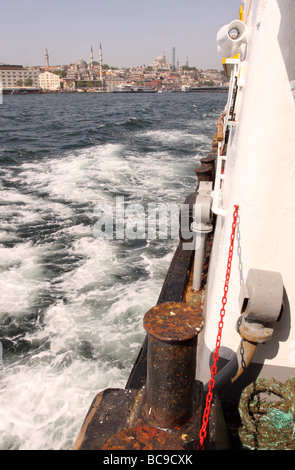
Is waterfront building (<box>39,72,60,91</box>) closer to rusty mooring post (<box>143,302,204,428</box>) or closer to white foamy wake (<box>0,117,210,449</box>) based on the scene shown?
white foamy wake (<box>0,117,210,449</box>)

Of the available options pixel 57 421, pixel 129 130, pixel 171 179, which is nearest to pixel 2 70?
pixel 129 130

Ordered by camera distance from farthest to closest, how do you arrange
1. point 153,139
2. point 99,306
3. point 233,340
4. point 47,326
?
point 153,139
point 99,306
point 47,326
point 233,340

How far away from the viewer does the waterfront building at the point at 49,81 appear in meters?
167

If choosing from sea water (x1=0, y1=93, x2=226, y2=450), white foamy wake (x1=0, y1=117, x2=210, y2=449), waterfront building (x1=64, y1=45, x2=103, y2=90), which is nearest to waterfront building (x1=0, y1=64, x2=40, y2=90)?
waterfront building (x1=64, y1=45, x2=103, y2=90)

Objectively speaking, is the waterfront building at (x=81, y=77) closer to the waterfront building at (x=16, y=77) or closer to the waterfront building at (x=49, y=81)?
the waterfront building at (x=49, y=81)

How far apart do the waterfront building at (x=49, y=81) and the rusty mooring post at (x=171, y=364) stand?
615ft

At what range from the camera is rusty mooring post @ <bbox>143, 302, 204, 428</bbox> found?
220 centimetres

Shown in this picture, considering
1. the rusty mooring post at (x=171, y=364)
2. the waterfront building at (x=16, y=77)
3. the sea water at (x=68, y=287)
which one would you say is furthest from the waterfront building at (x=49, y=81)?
the rusty mooring post at (x=171, y=364)

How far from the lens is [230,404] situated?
3332mm

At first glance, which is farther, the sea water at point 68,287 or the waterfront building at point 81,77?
the waterfront building at point 81,77

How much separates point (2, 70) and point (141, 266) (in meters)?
184

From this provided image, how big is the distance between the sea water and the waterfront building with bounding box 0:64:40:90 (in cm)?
16631

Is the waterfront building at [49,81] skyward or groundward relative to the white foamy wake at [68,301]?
A: skyward

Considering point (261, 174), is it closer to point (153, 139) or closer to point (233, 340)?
point (233, 340)
